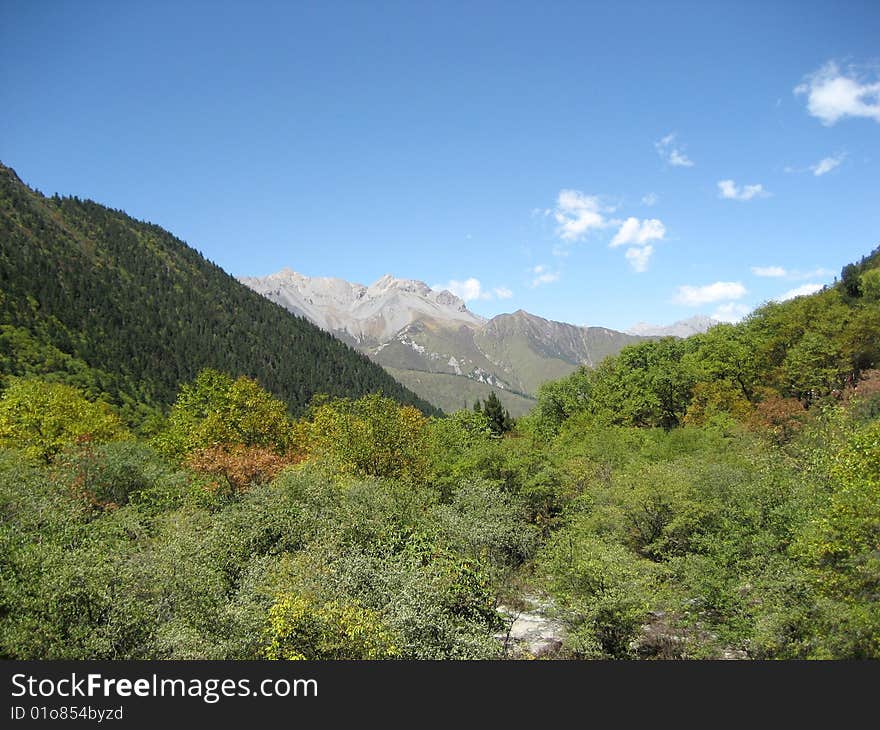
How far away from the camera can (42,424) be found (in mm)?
47344

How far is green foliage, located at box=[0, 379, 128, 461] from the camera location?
4562 centimetres

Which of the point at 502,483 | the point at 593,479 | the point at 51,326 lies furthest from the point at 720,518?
the point at 51,326

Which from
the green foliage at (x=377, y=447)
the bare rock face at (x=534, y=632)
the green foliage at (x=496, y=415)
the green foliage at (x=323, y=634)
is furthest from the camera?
the green foliage at (x=496, y=415)

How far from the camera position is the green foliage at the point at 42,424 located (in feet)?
150

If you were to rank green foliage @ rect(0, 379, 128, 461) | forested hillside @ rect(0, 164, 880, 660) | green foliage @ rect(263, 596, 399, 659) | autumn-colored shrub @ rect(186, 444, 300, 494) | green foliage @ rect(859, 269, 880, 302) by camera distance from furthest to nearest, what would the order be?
green foliage @ rect(859, 269, 880, 302), green foliage @ rect(0, 379, 128, 461), autumn-colored shrub @ rect(186, 444, 300, 494), forested hillside @ rect(0, 164, 880, 660), green foliage @ rect(263, 596, 399, 659)

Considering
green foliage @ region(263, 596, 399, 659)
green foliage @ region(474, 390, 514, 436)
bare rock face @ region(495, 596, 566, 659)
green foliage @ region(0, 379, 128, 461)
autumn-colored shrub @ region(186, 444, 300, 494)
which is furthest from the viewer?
green foliage @ region(474, 390, 514, 436)

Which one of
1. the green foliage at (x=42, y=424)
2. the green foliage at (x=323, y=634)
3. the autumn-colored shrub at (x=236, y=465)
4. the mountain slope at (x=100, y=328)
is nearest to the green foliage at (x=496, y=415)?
the autumn-colored shrub at (x=236, y=465)

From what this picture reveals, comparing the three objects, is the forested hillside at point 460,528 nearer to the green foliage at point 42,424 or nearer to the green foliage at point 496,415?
the green foliage at point 42,424

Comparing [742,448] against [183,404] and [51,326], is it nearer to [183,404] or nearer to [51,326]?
[183,404]

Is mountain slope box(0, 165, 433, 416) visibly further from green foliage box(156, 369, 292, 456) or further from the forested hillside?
the forested hillside

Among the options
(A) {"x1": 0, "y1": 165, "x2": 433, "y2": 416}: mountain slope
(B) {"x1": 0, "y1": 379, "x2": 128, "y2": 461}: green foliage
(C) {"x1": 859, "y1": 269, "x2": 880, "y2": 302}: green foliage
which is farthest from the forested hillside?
(A) {"x1": 0, "y1": 165, "x2": 433, "y2": 416}: mountain slope

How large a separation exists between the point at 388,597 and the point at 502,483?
78.2 ft

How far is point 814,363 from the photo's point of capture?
50562mm

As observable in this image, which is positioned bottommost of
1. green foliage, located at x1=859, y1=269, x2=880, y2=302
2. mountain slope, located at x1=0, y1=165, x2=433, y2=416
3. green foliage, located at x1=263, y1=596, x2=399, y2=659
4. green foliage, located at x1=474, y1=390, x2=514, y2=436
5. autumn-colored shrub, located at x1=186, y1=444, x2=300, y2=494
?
green foliage, located at x1=263, y1=596, x2=399, y2=659
